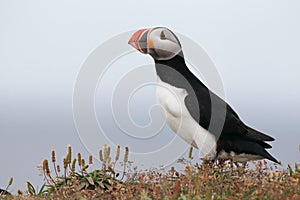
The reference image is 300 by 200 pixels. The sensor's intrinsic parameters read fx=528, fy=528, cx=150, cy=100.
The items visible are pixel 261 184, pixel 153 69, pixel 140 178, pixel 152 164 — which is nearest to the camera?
pixel 261 184

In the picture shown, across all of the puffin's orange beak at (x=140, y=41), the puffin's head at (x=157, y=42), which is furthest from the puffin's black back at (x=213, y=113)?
the puffin's orange beak at (x=140, y=41)

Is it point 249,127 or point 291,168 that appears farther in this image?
point 249,127

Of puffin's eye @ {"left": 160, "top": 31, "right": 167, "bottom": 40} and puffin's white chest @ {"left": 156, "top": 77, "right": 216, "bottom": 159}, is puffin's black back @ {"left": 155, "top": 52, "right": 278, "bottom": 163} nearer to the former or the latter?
puffin's white chest @ {"left": 156, "top": 77, "right": 216, "bottom": 159}

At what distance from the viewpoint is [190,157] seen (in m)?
6.96

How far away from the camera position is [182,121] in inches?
282

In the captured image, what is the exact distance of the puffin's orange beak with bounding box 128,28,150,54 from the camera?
7.33 meters

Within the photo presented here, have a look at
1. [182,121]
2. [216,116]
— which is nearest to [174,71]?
[182,121]

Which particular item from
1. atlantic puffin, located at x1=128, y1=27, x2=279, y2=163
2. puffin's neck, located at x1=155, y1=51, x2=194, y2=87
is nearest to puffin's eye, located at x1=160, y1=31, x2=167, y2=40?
atlantic puffin, located at x1=128, y1=27, x2=279, y2=163

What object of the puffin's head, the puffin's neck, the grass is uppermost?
the puffin's head

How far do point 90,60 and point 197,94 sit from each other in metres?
1.54

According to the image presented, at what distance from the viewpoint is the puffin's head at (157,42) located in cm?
733

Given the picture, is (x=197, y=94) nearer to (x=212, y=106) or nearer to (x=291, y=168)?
(x=212, y=106)

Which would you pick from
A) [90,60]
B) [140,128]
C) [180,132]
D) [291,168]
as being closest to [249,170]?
[291,168]

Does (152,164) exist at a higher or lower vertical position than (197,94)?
lower
